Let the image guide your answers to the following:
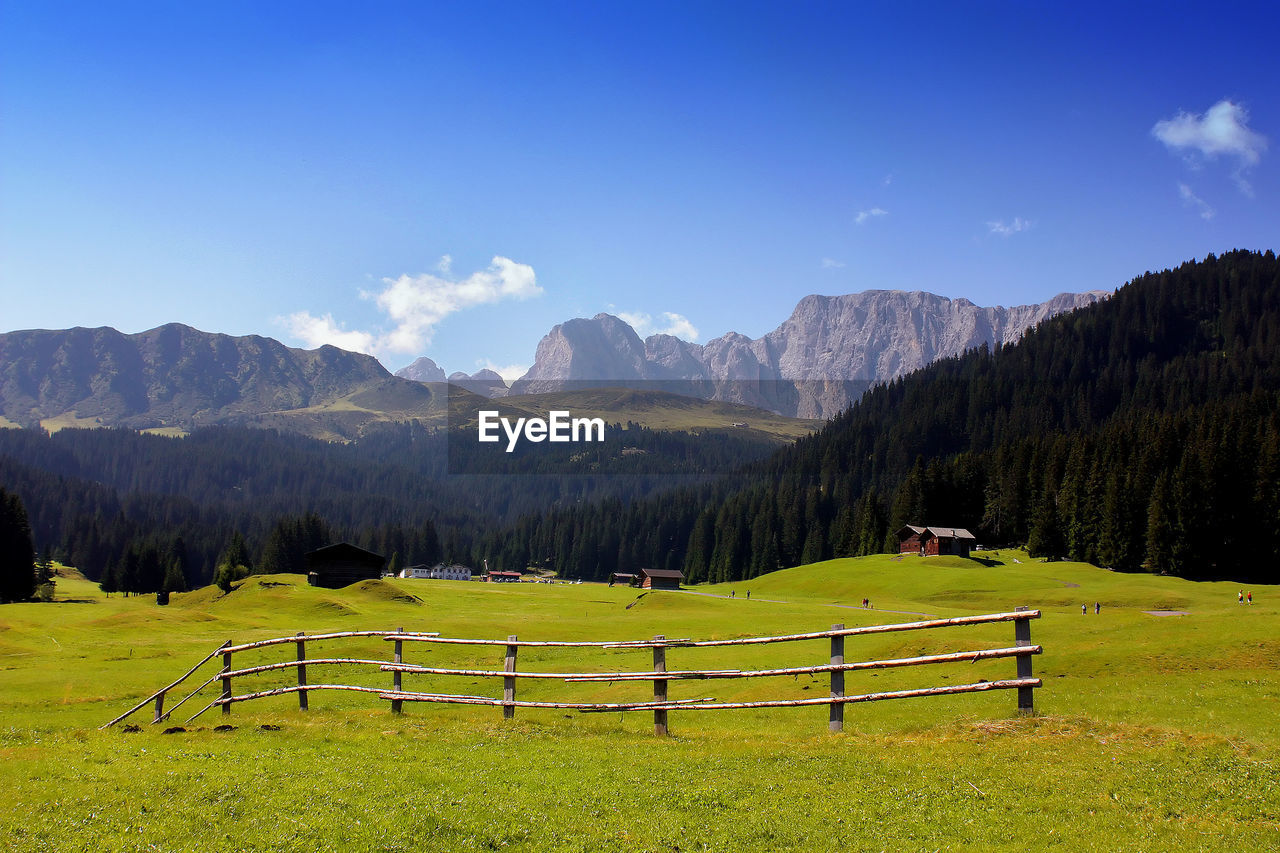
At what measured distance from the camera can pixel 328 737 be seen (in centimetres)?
1702

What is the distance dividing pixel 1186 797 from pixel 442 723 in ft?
47.8

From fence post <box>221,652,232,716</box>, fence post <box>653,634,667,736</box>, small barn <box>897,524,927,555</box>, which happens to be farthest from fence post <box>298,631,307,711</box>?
small barn <box>897,524,927,555</box>

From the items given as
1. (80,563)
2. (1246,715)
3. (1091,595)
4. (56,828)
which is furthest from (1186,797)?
(80,563)

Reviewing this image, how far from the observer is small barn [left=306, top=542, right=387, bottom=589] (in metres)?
104

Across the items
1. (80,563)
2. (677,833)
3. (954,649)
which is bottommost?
(80,563)

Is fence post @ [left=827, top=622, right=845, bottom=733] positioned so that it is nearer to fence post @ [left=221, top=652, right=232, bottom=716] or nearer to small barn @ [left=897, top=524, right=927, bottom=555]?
fence post @ [left=221, top=652, right=232, bottom=716]

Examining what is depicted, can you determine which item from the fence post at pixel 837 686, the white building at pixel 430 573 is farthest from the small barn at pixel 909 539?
the white building at pixel 430 573

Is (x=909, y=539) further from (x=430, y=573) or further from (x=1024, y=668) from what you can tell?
(x=430, y=573)

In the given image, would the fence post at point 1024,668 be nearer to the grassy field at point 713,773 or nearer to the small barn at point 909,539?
the grassy field at point 713,773

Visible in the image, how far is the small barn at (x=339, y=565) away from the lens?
10425 cm

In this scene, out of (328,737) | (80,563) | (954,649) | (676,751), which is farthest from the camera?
(80,563)

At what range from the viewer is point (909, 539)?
122750 mm

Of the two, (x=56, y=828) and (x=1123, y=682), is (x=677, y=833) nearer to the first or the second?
(x=56, y=828)

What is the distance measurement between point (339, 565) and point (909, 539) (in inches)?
3221
